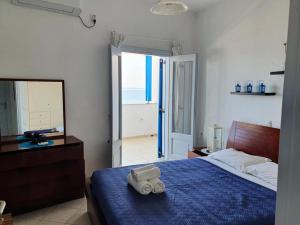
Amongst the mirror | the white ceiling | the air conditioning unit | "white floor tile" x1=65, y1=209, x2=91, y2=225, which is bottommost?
"white floor tile" x1=65, y1=209, x2=91, y2=225

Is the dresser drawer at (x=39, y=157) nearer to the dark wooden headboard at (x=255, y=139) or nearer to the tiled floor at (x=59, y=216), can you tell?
the tiled floor at (x=59, y=216)

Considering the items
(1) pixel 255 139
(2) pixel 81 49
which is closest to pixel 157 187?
(1) pixel 255 139

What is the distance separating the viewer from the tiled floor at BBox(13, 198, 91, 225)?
8.61ft

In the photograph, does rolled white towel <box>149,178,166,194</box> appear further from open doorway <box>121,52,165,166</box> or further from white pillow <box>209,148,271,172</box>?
open doorway <box>121,52,165,166</box>

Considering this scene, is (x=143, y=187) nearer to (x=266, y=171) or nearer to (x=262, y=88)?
(x=266, y=171)

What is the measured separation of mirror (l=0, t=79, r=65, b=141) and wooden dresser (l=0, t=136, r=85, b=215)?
0.78ft

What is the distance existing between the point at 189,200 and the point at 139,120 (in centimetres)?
496

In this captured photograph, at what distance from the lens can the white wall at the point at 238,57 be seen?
9.82 ft

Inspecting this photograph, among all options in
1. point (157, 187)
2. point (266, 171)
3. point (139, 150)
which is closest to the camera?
point (157, 187)

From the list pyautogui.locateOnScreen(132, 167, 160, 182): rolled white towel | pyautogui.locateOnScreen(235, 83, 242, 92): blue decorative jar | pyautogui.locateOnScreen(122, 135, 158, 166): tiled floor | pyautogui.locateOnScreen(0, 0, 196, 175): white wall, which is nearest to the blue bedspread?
pyautogui.locateOnScreen(132, 167, 160, 182): rolled white towel

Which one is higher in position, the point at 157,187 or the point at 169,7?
the point at 169,7

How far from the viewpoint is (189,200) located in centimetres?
200

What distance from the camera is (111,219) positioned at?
1.80 metres

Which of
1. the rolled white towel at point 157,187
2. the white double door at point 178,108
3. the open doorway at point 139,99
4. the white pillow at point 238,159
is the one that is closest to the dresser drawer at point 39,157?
the white double door at point 178,108
